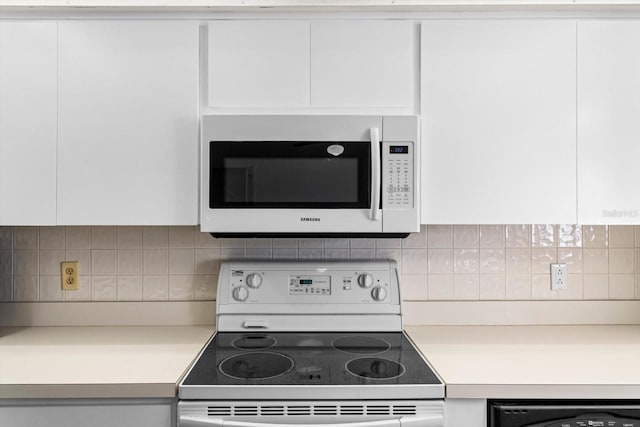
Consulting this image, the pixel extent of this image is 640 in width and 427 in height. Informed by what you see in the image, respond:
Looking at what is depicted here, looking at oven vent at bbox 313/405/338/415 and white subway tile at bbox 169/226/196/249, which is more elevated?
white subway tile at bbox 169/226/196/249

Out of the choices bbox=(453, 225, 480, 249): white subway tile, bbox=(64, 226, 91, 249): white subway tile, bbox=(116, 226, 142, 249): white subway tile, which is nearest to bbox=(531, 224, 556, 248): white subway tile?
bbox=(453, 225, 480, 249): white subway tile

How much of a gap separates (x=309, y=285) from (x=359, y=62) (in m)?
0.86

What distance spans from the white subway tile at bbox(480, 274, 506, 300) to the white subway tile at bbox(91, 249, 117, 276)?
5.10ft

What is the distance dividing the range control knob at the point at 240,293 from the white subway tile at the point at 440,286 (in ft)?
2.51

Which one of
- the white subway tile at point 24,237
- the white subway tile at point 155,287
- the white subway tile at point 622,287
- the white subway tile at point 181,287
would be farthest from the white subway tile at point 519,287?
the white subway tile at point 24,237

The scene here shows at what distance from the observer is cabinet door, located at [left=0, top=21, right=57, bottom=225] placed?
1.47 metres

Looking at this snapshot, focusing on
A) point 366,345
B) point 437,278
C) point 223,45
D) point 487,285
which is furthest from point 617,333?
point 223,45

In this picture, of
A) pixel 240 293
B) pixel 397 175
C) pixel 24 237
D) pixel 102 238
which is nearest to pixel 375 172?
pixel 397 175

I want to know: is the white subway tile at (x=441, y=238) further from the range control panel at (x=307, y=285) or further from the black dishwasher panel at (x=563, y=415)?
the black dishwasher panel at (x=563, y=415)

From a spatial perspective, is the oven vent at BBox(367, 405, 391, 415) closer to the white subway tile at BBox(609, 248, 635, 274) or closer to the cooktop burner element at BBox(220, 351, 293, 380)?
the cooktop burner element at BBox(220, 351, 293, 380)

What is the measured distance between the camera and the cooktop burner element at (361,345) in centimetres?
151

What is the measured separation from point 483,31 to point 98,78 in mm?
1331

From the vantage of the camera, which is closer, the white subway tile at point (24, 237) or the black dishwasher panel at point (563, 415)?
the black dishwasher panel at point (563, 415)

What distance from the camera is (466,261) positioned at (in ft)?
6.03
